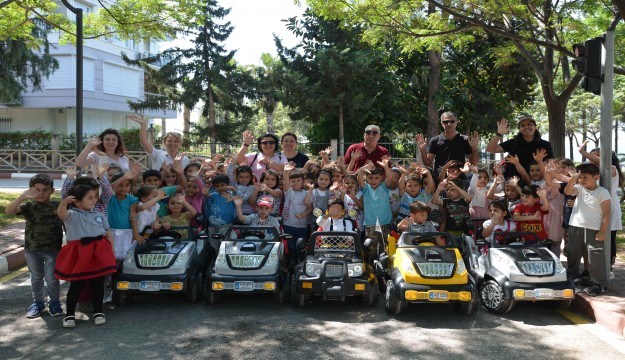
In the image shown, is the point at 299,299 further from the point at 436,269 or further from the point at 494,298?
the point at 494,298

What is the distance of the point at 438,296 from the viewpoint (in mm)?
5336

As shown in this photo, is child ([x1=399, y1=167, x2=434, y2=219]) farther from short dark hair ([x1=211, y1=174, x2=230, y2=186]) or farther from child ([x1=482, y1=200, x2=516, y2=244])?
short dark hair ([x1=211, y1=174, x2=230, y2=186])

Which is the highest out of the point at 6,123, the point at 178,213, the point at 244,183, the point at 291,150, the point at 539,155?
the point at 6,123

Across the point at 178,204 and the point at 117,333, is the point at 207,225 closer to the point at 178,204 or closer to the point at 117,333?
the point at 178,204

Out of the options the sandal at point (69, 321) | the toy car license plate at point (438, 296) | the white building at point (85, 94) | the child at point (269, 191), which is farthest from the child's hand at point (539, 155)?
the white building at point (85, 94)

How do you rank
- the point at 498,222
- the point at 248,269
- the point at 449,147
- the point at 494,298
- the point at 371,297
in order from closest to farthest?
the point at 494,298, the point at 248,269, the point at 371,297, the point at 498,222, the point at 449,147

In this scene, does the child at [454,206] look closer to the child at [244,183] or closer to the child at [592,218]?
the child at [592,218]

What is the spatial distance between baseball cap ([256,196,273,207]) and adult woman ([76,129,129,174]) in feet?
5.53

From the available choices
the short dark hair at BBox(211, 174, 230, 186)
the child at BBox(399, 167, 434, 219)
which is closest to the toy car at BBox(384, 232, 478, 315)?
the child at BBox(399, 167, 434, 219)

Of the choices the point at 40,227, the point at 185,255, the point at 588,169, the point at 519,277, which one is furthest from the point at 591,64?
the point at 40,227

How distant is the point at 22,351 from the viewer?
15.1 ft

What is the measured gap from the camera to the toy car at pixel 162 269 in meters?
5.66

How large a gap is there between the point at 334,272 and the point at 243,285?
959 mm

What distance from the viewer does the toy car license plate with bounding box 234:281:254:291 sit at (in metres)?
5.63
